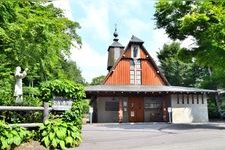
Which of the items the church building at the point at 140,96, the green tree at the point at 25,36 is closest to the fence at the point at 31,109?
the green tree at the point at 25,36

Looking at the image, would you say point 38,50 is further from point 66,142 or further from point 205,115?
point 205,115

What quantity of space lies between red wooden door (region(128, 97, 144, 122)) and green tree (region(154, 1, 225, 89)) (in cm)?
855

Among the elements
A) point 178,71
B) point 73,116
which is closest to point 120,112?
point 73,116

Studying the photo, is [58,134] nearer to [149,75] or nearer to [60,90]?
[60,90]

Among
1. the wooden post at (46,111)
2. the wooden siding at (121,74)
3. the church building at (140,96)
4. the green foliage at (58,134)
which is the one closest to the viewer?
the green foliage at (58,134)

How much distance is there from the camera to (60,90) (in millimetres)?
12352

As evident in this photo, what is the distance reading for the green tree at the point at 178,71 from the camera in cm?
5344

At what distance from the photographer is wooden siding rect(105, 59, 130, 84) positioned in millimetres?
32375

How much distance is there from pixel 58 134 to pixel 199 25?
507 inches

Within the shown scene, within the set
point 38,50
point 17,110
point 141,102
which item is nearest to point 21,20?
point 38,50

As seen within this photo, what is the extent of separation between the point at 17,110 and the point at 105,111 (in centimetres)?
1911

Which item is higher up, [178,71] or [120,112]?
[178,71]

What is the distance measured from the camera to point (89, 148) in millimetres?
10734

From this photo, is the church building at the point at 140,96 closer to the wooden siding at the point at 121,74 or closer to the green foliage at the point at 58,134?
the wooden siding at the point at 121,74
